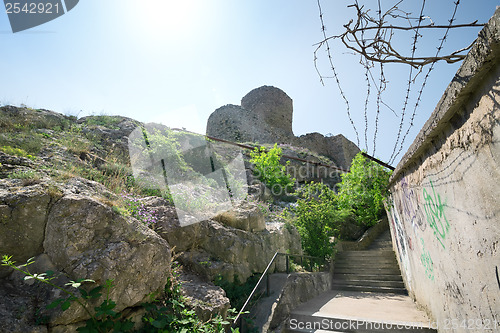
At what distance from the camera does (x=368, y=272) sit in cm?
789

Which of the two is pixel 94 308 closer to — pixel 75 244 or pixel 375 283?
pixel 75 244

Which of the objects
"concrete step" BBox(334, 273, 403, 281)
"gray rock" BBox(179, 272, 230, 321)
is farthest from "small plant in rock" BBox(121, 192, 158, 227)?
"concrete step" BBox(334, 273, 403, 281)

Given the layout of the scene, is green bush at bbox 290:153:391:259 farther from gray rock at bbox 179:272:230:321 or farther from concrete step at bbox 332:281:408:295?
gray rock at bbox 179:272:230:321

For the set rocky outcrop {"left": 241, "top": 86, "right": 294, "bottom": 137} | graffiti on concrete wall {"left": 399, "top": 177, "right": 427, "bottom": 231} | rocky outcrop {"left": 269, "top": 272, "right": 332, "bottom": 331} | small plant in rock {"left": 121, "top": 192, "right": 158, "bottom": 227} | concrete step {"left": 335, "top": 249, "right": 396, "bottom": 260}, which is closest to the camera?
small plant in rock {"left": 121, "top": 192, "right": 158, "bottom": 227}

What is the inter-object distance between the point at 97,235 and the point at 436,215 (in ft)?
13.1

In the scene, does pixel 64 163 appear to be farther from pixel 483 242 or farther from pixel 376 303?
pixel 376 303

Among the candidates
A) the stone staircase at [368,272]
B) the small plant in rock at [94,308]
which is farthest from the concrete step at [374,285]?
the small plant in rock at [94,308]

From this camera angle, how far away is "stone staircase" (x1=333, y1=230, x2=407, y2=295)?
23.5 ft

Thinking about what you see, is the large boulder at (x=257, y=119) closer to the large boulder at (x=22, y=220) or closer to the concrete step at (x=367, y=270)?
the concrete step at (x=367, y=270)

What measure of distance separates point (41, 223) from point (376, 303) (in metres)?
6.12

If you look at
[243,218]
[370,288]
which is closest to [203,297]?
[243,218]

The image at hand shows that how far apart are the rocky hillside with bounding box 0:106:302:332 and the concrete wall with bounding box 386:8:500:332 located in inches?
106

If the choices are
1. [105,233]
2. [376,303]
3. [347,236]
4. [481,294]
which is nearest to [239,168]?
[347,236]

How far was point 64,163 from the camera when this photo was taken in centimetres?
457
